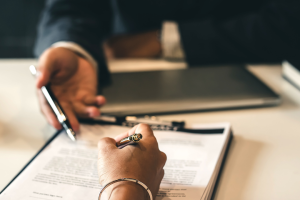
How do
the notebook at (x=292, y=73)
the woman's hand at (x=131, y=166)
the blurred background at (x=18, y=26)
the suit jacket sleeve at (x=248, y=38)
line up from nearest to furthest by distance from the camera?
the woman's hand at (x=131, y=166)
the notebook at (x=292, y=73)
the suit jacket sleeve at (x=248, y=38)
the blurred background at (x=18, y=26)

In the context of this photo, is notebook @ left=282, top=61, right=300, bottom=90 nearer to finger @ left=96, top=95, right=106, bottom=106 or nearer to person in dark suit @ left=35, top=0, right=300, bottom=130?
person in dark suit @ left=35, top=0, right=300, bottom=130

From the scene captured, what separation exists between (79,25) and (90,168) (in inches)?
21.8

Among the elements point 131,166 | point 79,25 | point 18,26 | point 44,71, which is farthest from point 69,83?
point 18,26

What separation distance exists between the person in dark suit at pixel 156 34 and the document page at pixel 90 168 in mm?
163

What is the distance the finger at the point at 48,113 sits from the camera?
1.54ft

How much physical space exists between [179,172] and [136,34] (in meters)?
0.69

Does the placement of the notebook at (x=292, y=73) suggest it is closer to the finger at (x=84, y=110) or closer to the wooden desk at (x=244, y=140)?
the wooden desk at (x=244, y=140)

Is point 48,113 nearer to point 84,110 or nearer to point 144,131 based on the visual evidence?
point 84,110

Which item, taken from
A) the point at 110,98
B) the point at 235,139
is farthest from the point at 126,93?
the point at 235,139

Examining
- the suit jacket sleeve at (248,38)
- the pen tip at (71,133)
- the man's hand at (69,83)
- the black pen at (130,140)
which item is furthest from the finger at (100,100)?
the suit jacket sleeve at (248,38)

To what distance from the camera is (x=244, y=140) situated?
1.47ft

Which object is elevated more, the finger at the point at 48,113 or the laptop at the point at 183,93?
the laptop at the point at 183,93

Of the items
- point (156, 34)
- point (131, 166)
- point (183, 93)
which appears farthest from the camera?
point (156, 34)

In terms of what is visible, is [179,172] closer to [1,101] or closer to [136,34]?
[1,101]
